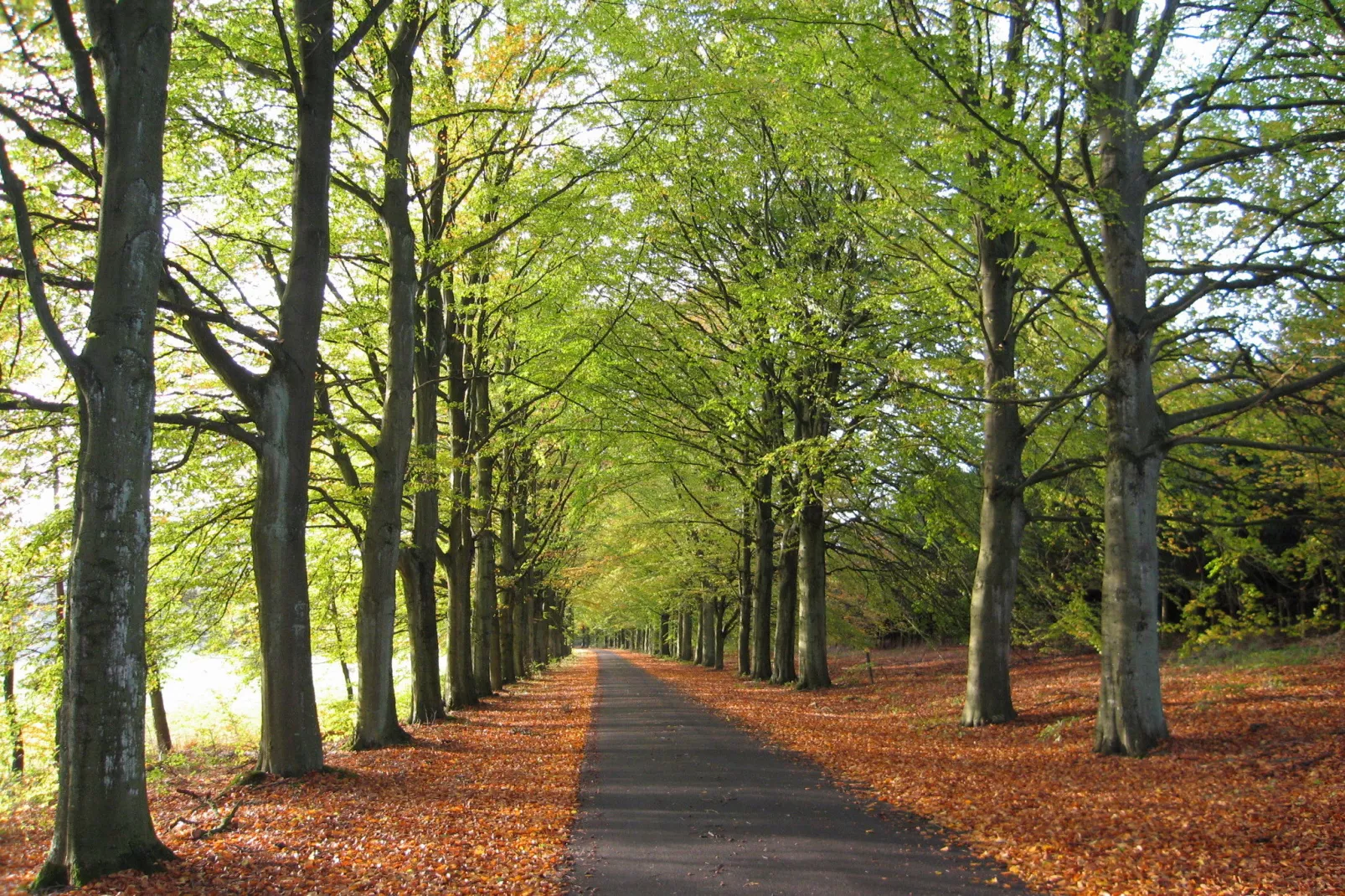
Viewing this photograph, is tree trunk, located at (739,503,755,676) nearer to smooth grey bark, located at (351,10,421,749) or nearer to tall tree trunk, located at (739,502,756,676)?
tall tree trunk, located at (739,502,756,676)

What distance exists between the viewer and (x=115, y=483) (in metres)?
5.47

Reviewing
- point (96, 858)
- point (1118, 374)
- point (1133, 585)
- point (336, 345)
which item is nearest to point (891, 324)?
point (1118, 374)

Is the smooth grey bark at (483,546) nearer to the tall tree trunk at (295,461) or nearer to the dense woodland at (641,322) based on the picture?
the dense woodland at (641,322)

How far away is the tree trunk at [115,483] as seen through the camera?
528 centimetres

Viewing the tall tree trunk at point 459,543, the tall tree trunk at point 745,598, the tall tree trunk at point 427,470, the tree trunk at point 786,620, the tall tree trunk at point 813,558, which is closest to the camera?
the tall tree trunk at point 427,470

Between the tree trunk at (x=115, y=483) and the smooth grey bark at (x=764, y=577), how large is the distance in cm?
1723

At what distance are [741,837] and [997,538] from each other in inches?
272

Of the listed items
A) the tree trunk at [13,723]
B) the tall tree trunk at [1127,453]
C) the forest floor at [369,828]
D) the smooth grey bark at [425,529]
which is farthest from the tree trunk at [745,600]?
the tree trunk at [13,723]

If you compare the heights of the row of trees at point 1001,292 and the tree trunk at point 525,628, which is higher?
the row of trees at point 1001,292

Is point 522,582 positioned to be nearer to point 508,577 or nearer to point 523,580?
point 523,580

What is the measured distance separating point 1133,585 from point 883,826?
4.17 metres

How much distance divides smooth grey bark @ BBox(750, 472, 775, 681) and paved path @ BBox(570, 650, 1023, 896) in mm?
11858

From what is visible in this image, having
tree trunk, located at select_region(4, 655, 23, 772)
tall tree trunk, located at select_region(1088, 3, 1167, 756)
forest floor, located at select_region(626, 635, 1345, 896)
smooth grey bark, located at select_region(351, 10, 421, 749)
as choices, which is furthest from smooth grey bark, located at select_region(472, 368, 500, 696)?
tall tree trunk, located at select_region(1088, 3, 1167, 756)

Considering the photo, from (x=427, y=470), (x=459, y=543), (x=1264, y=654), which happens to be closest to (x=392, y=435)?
(x=427, y=470)
